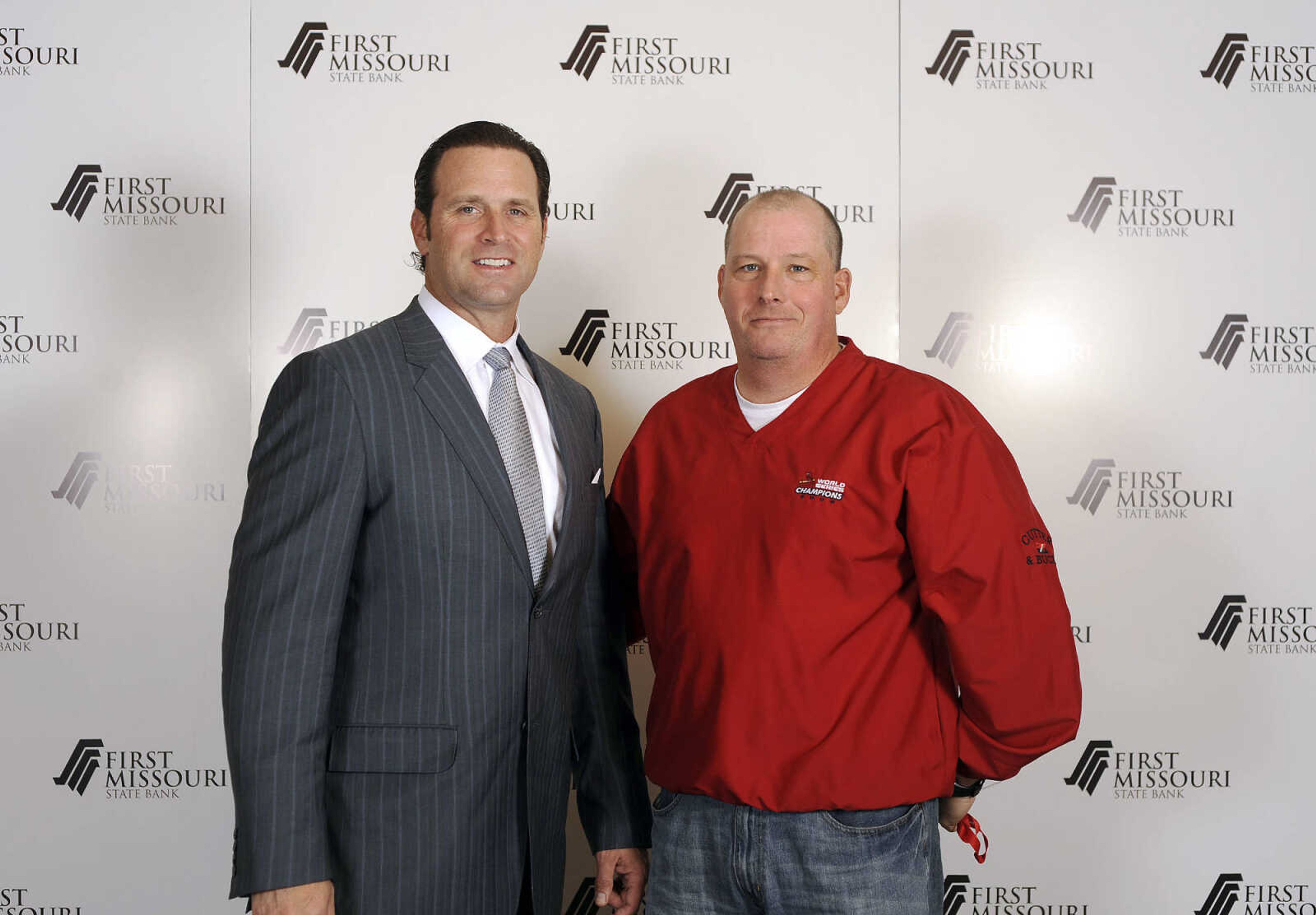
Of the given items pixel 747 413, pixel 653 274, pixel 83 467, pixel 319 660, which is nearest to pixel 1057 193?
pixel 653 274

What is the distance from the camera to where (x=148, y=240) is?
2.67 m

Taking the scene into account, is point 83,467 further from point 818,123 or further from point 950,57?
point 950,57

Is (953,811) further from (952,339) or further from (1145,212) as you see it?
(1145,212)

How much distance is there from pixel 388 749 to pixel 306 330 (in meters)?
1.50

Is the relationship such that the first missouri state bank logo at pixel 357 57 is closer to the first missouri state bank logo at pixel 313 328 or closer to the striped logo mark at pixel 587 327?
the first missouri state bank logo at pixel 313 328

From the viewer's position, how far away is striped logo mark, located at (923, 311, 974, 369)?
8.82ft

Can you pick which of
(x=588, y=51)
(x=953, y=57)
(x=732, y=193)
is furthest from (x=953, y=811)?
(x=588, y=51)

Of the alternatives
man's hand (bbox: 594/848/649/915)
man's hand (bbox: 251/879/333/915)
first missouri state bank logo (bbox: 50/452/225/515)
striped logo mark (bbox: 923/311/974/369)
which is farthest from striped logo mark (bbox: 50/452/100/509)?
striped logo mark (bbox: 923/311/974/369)

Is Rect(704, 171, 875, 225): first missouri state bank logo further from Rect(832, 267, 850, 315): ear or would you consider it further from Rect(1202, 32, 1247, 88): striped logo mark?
Rect(1202, 32, 1247, 88): striped logo mark

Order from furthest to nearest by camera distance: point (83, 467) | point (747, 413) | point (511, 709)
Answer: point (83, 467) → point (747, 413) → point (511, 709)

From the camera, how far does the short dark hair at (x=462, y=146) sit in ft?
5.73

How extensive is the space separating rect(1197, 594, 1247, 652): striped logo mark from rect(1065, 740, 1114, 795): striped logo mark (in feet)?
1.30

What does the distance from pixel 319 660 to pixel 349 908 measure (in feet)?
1.29

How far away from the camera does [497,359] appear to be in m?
1.74
